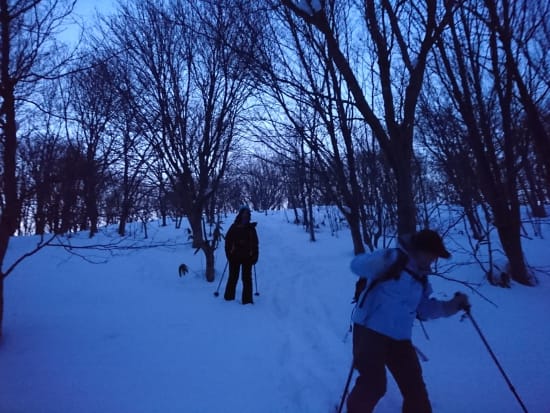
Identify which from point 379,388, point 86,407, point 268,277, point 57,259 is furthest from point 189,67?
point 379,388

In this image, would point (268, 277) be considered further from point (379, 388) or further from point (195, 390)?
point (379, 388)

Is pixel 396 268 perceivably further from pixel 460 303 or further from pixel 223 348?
pixel 223 348

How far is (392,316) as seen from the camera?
2338 millimetres

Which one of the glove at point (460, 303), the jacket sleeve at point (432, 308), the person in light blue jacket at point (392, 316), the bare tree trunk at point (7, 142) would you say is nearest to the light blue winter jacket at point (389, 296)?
the person in light blue jacket at point (392, 316)

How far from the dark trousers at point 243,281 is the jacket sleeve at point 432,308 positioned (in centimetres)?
413

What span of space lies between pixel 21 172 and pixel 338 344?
478cm

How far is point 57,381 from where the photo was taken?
10.7 ft

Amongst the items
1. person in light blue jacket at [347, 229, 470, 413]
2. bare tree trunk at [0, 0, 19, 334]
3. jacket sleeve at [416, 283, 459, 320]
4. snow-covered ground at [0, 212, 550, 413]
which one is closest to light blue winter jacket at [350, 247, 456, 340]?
person in light blue jacket at [347, 229, 470, 413]

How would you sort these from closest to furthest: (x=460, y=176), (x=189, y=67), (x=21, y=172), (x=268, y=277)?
(x=21, y=172), (x=460, y=176), (x=189, y=67), (x=268, y=277)

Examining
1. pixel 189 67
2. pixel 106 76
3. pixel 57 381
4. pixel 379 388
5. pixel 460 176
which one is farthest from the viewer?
pixel 189 67

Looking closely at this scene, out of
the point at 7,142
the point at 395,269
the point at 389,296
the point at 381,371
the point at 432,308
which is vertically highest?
the point at 7,142

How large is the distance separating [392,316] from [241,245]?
4.34 meters

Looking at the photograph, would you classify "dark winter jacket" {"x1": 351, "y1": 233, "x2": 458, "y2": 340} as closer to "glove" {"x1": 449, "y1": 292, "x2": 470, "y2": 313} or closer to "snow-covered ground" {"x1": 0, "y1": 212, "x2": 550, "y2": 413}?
"glove" {"x1": 449, "y1": 292, "x2": 470, "y2": 313}

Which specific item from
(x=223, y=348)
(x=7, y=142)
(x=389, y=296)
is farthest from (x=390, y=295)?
(x=7, y=142)
